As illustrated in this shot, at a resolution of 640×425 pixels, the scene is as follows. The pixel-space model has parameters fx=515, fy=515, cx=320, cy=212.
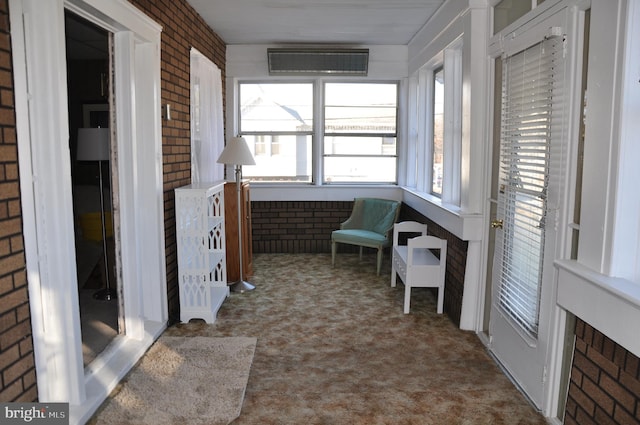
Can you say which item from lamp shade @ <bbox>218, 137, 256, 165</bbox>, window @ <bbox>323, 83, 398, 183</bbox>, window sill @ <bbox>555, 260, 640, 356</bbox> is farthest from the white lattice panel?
window @ <bbox>323, 83, 398, 183</bbox>

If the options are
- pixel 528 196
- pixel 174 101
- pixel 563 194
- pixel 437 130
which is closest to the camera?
pixel 563 194

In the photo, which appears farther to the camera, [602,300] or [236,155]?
[236,155]

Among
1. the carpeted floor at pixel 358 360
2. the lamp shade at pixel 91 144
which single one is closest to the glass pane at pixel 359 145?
the carpeted floor at pixel 358 360

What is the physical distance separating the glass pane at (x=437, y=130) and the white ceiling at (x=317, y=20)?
24.1 inches

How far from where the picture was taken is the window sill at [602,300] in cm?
182

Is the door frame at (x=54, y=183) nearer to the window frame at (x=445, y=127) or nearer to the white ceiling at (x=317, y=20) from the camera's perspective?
the white ceiling at (x=317, y=20)

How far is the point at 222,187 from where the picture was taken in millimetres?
4746

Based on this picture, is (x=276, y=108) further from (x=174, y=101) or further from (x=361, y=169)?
(x=174, y=101)

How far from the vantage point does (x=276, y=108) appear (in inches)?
267

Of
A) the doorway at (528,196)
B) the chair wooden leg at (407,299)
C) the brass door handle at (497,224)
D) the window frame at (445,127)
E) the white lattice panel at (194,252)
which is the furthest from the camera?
the window frame at (445,127)

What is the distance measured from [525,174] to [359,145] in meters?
3.99

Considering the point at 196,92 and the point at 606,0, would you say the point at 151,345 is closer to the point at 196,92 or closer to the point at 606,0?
the point at 196,92

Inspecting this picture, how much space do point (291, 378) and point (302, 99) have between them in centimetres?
439

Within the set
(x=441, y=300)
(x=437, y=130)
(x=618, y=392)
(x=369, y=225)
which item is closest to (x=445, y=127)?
(x=437, y=130)
